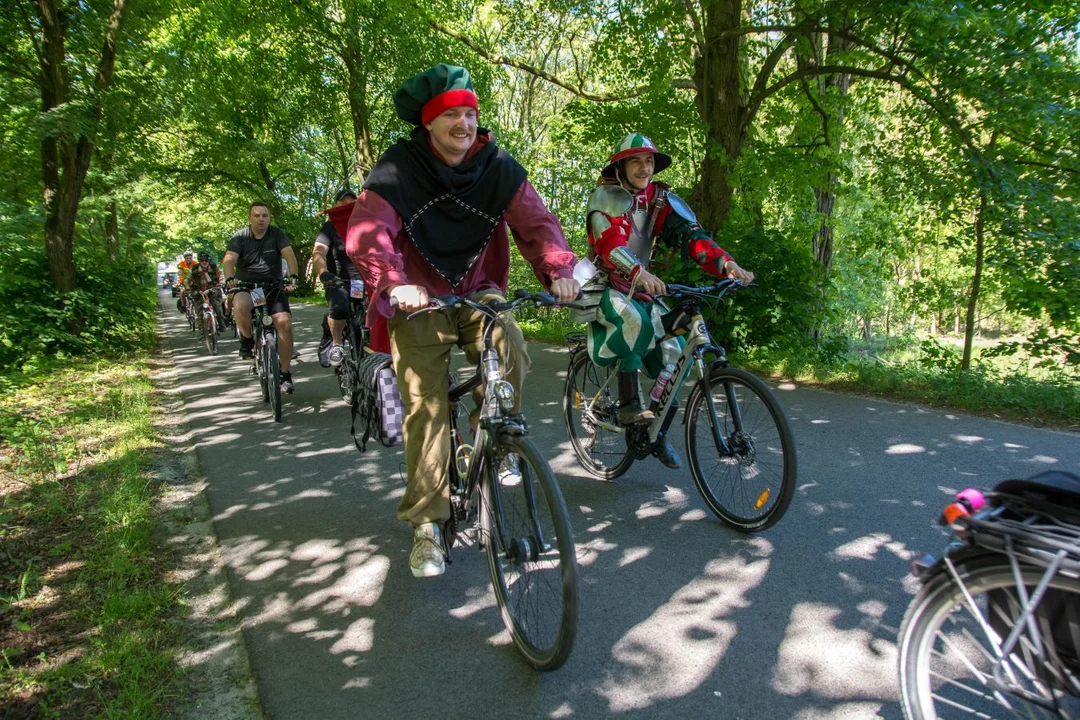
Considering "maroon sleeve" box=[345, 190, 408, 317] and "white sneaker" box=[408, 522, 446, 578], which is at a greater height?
"maroon sleeve" box=[345, 190, 408, 317]

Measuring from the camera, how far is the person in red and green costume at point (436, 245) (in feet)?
A: 10.2

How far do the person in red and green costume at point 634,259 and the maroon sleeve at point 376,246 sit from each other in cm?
147

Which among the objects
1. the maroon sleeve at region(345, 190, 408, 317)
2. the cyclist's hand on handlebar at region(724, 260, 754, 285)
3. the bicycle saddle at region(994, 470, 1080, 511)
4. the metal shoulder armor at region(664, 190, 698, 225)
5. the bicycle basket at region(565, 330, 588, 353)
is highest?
the metal shoulder armor at region(664, 190, 698, 225)

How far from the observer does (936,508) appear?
4035 millimetres

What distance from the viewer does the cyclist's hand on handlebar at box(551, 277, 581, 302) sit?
10.2 ft

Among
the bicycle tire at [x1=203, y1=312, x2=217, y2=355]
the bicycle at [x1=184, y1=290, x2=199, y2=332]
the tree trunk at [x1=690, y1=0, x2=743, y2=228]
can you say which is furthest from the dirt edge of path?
the bicycle at [x1=184, y1=290, x2=199, y2=332]

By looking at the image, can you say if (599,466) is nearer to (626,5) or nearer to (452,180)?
(452,180)

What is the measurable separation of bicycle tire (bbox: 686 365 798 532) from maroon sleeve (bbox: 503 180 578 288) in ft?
3.73

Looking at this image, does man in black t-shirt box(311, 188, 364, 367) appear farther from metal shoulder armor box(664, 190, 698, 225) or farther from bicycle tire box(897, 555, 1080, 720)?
bicycle tire box(897, 555, 1080, 720)

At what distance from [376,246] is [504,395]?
2.83 feet

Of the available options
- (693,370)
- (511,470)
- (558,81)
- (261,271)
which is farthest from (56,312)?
(511,470)

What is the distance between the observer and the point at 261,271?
26.8 ft

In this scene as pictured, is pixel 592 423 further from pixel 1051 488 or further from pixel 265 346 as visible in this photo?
pixel 265 346

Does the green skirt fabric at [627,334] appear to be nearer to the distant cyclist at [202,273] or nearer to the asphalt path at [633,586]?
the asphalt path at [633,586]
